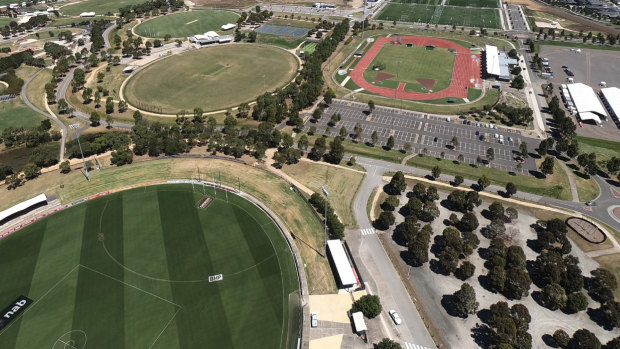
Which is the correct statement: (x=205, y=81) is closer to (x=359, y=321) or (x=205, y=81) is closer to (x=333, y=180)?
(x=333, y=180)

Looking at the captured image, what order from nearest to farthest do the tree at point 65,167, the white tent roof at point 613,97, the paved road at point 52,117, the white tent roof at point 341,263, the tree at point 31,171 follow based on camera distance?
the white tent roof at point 341,263, the tree at point 31,171, the tree at point 65,167, the paved road at point 52,117, the white tent roof at point 613,97

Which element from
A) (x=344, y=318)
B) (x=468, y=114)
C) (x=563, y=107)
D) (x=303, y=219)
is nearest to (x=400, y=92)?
(x=468, y=114)

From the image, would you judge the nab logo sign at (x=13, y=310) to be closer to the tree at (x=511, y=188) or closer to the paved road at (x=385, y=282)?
the paved road at (x=385, y=282)

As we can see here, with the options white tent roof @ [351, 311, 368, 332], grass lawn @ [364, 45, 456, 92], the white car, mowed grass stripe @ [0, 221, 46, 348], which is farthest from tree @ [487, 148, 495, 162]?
mowed grass stripe @ [0, 221, 46, 348]

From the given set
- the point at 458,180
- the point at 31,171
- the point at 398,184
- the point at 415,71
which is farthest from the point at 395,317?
the point at 415,71

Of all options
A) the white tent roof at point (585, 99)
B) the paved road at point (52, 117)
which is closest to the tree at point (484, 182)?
the white tent roof at point (585, 99)

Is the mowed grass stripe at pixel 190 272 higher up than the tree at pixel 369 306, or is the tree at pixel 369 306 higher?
the tree at pixel 369 306

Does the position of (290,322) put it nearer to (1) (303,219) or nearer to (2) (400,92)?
(1) (303,219)
